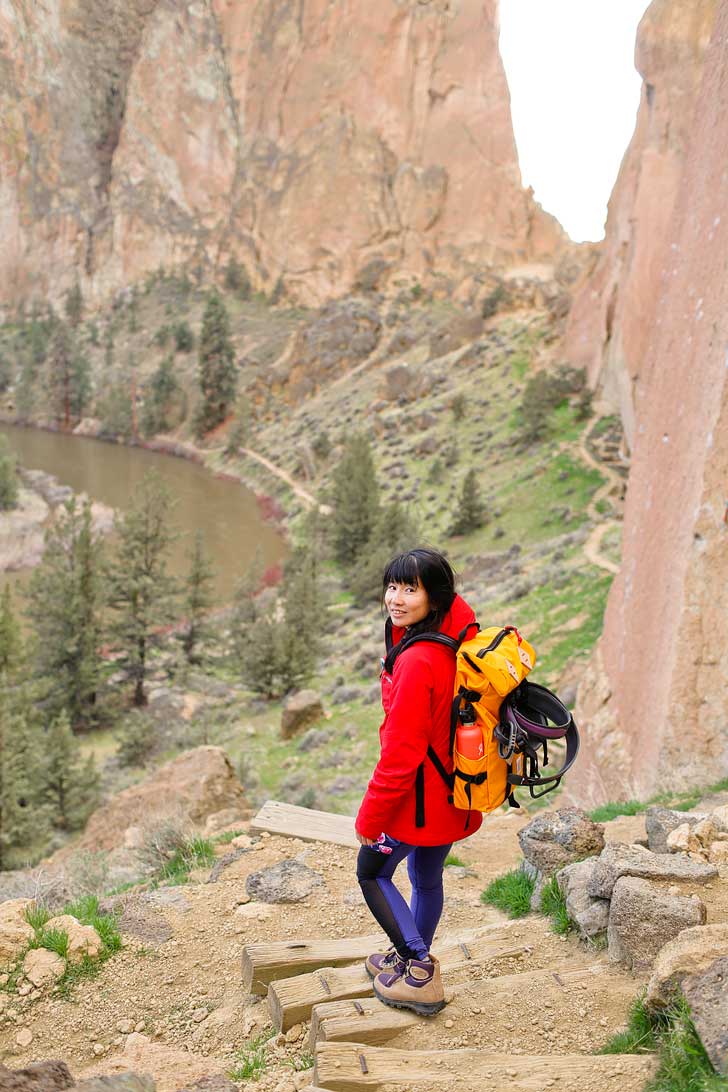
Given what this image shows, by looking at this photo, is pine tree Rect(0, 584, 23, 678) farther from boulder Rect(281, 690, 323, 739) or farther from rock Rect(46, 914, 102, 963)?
rock Rect(46, 914, 102, 963)

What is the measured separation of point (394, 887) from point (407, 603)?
1251mm

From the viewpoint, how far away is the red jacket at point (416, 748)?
3004 millimetres

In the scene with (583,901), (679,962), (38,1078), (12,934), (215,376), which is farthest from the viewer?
(215,376)

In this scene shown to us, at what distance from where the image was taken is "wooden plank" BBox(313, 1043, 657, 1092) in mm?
2533

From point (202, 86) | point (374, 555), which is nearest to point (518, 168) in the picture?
point (202, 86)

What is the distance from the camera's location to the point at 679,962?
2711 millimetres

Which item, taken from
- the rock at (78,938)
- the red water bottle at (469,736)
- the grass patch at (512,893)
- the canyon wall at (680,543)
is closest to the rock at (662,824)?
the grass patch at (512,893)

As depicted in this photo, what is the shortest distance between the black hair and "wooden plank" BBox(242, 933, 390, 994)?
178 centimetres

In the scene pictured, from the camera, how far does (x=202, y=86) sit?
245ft

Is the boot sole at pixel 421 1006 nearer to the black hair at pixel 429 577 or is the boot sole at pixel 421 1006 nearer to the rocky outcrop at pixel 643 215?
the black hair at pixel 429 577

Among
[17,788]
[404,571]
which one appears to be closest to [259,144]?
[17,788]

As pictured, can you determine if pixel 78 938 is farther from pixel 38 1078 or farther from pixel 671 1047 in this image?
pixel 671 1047

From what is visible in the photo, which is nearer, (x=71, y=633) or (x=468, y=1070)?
(x=468, y=1070)

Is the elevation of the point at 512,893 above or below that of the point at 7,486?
below
